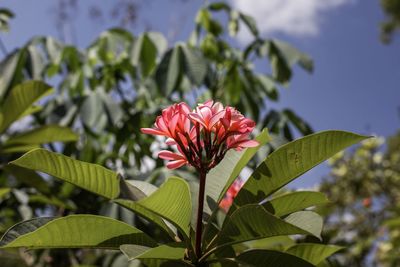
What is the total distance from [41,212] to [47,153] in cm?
159

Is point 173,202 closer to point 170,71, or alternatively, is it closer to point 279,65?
point 170,71

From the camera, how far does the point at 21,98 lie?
127cm

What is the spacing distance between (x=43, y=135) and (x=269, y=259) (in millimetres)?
1011

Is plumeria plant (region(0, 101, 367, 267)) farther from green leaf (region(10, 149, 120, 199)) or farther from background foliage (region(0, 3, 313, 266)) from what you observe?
background foliage (region(0, 3, 313, 266))

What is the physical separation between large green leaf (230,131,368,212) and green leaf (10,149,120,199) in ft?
0.56

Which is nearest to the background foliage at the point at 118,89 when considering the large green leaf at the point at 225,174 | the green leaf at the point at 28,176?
the green leaf at the point at 28,176

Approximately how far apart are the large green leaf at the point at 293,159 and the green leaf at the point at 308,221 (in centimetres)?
4

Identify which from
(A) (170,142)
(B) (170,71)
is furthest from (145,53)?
(A) (170,142)

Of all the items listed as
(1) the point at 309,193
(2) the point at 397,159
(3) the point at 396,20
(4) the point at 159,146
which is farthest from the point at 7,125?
(3) the point at 396,20

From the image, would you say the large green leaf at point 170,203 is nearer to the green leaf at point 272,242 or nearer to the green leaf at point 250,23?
the green leaf at point 272,242

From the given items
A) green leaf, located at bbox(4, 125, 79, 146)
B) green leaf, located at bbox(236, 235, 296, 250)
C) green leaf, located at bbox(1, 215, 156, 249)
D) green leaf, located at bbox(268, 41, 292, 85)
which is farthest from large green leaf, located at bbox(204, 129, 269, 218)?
green leaf, located at bbox(268, 41, 292, 85)

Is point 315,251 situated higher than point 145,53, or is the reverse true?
point 145,53

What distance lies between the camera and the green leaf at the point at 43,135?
1.41m

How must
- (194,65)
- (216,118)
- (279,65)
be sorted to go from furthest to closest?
(279,65), (194,65), (216,118)
